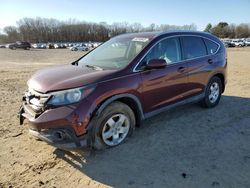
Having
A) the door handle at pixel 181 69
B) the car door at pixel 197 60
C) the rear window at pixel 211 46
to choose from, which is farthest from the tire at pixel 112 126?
the rear window at pixel 211 46

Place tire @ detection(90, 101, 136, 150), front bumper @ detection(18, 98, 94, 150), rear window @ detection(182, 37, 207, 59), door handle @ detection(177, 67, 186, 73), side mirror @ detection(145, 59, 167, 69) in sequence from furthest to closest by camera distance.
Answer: rear window @ detection(182, 37, 207, 59), door handle @ detection(177, 67, 186, 73), side mirror @ detection(145, 59, 167, 69), tire @ detection(90, 101, 136, 150), front bumper @ detection(18, 98, 94, 150)

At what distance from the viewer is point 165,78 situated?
496 centimetres

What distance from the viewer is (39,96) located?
13.2 feet

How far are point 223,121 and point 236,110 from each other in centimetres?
95

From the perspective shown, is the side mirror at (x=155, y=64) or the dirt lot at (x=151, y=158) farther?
the side mirror at (x=155, y=64)

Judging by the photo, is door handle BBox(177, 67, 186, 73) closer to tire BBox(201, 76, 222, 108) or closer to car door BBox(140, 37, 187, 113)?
car door BBox(140, 37, 187, 113)

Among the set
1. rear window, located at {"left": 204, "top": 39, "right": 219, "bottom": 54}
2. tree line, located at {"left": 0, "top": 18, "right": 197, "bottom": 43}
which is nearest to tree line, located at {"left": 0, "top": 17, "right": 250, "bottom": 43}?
tree line, located at {"left": 0, "top": 18, "right": 197, "bottom": 43}

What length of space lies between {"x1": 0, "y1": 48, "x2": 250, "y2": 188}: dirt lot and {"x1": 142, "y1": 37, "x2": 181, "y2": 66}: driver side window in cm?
129

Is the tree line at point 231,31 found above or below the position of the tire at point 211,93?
above

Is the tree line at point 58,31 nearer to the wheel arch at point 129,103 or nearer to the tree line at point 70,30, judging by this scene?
the tree line at point 70,30

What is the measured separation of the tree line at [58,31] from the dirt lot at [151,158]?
386 ft

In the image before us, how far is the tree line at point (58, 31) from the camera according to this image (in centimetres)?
12031

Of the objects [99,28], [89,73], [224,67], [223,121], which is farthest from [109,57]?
[99,28]

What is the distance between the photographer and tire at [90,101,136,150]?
4074mm
